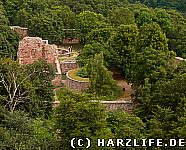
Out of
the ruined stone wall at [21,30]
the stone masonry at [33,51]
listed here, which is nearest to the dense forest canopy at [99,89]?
the ruined stone wall at [21,30]

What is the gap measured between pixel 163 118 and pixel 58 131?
168 inches

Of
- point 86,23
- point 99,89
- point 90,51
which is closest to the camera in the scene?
point 99,89

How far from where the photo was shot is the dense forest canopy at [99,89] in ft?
58.4

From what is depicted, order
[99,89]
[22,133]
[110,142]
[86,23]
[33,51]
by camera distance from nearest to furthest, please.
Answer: [110,142] < [22,133] < [99,89] < [33,51] < [86,23]

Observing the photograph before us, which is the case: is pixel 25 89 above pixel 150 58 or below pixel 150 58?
below

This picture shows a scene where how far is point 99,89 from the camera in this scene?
84.9 ft

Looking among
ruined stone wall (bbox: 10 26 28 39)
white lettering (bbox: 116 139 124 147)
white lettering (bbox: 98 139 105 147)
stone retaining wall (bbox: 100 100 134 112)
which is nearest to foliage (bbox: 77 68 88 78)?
stone retaining wall (bbox: 100 100 134 112)

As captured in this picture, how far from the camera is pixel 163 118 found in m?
19.6

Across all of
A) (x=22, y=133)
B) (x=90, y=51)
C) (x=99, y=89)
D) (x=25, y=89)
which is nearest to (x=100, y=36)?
(x=90, y=51)

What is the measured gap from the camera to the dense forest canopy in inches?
701

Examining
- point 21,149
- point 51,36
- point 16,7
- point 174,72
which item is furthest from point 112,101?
point 16,7

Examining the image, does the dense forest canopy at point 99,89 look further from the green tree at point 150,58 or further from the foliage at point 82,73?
the foliage at point 82,73

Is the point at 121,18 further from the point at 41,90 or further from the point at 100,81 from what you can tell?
the point at 41,90

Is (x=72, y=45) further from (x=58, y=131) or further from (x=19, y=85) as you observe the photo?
(x=58, y=131)
